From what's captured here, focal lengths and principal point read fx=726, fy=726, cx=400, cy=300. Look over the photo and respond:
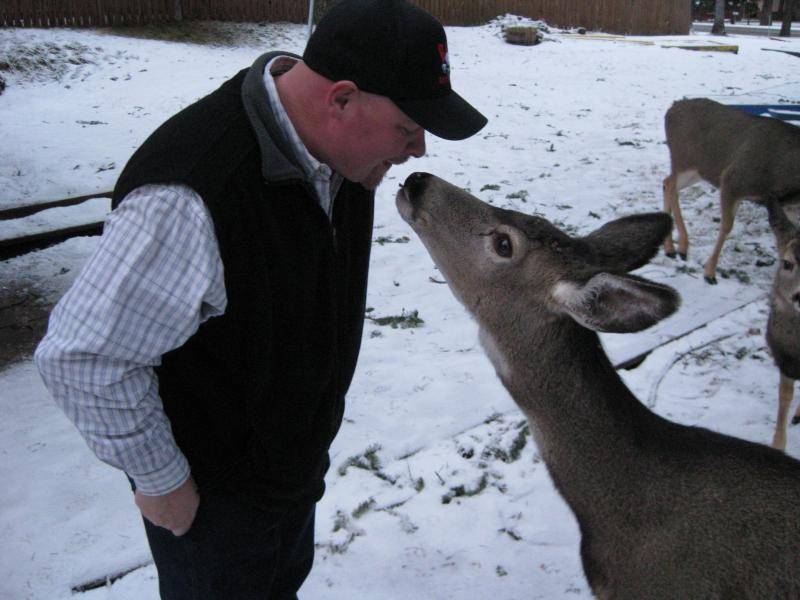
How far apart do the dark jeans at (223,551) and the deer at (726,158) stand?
5.07m

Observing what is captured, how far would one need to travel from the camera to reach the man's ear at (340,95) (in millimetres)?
1623

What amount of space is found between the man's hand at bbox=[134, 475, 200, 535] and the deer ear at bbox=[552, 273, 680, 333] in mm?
1150

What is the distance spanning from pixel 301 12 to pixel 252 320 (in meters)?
16.6

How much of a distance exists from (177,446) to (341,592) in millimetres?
1605

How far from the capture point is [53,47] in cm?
1159

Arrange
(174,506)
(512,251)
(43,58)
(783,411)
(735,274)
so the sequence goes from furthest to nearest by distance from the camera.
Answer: (43,58), (735,274), (783,411), (512,251), (174,506)

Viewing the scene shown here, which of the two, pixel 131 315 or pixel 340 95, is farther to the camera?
pixel 340 95

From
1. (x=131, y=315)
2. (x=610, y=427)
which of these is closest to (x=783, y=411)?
(x=610, y=427)

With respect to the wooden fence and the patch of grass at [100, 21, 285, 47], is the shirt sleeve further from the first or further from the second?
the patch of grass at [100, 21, 285, 47]

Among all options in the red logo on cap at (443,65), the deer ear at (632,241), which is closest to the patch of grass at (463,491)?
the deer ear at (632,241)

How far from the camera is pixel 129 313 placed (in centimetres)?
144

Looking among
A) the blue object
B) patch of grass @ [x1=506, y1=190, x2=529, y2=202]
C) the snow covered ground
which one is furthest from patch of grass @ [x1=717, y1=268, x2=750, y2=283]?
the blue object

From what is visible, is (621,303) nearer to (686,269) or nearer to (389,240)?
(389,240)

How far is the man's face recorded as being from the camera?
1667 mm
